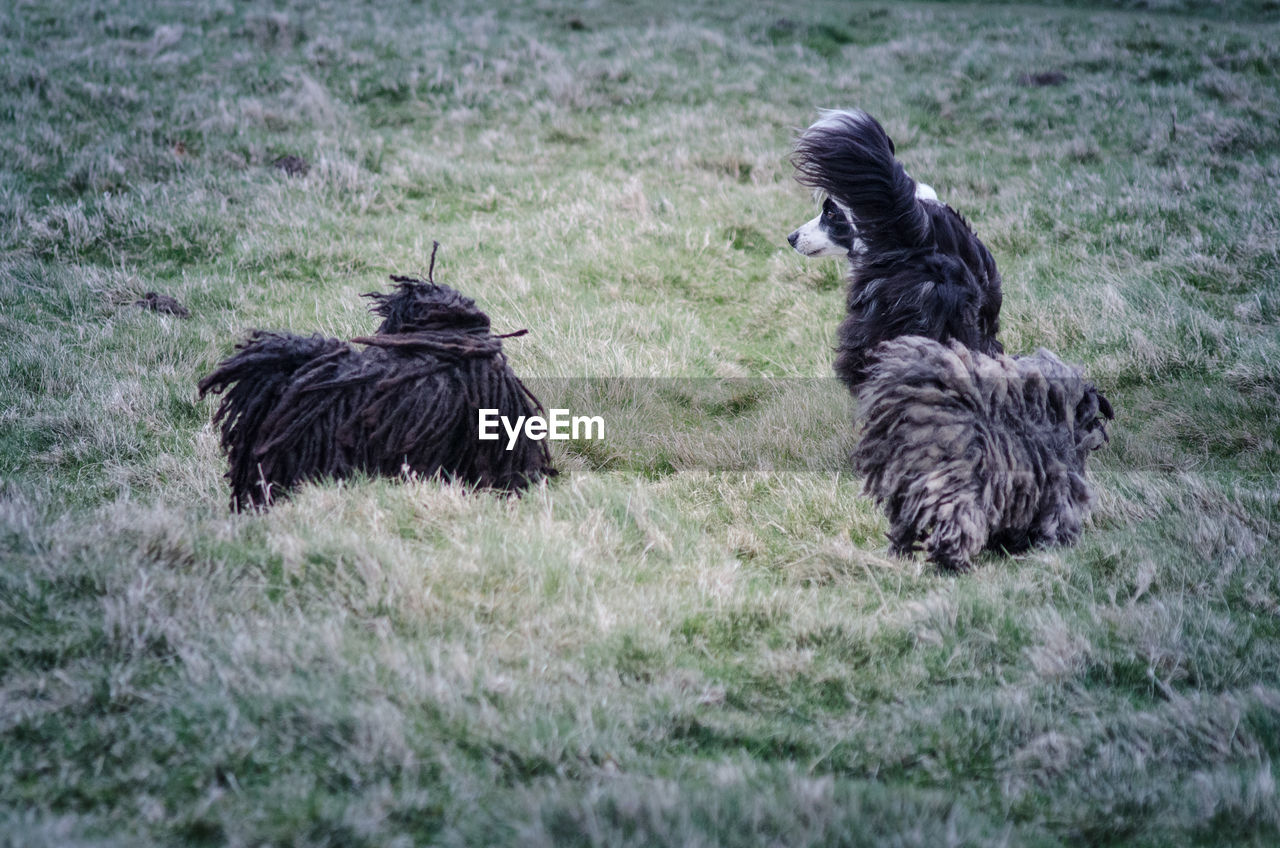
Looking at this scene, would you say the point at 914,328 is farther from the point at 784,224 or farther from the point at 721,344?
the point at 784,224

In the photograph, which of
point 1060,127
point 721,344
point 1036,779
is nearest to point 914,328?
point 721,344

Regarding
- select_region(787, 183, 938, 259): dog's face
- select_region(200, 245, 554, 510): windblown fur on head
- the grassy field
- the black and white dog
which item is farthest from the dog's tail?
select_region(200, 245, 554, 510): windblown fur on head

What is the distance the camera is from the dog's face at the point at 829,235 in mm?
5777

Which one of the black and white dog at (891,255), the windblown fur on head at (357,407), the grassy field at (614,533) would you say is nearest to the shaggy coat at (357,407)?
the windblown fur on head at (357,407)

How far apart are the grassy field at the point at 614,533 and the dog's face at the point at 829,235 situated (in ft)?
2.67

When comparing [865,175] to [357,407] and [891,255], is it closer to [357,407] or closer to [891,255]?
[891,255]

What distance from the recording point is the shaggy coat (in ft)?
12.4

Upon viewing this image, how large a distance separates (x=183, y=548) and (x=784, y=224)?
20.6ft

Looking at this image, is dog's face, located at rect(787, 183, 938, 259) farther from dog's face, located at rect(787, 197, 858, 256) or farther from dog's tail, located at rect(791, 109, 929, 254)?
dog's tail, located at rect(791, 109, 929, 254)

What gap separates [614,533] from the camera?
3.90 meters

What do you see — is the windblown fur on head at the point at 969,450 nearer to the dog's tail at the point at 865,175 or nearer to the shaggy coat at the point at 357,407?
the dog's tail at the point at 865,175

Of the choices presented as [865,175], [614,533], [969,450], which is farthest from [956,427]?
[865,175]

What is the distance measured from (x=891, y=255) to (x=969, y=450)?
1.75 m

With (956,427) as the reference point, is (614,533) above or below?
below
